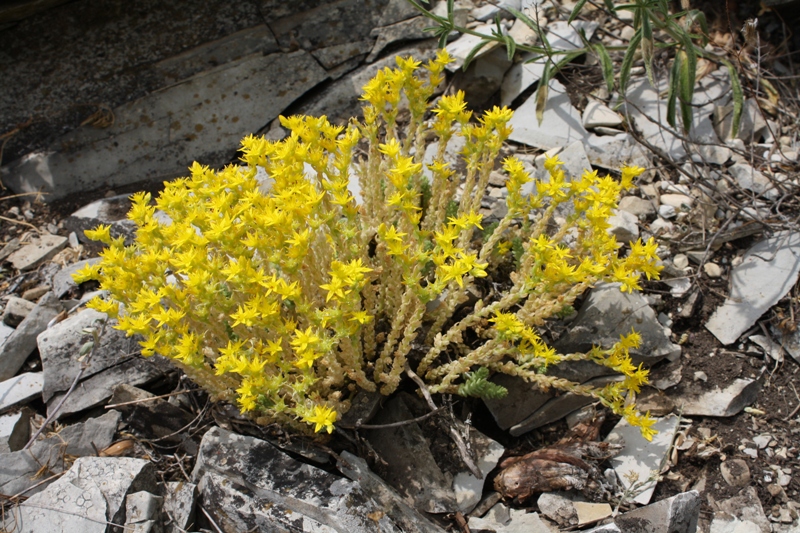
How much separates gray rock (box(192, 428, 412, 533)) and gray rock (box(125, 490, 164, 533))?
17 centimetres

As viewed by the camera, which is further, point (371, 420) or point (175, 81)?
point (175, 81)

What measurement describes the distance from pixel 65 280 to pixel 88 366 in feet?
2.46

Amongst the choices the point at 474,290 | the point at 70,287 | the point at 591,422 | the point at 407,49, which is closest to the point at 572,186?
the point at 474,290

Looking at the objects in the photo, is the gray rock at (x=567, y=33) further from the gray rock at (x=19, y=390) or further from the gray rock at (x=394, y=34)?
the gray rock at (x=19, y=390)

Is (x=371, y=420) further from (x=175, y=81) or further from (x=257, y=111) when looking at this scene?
(x=175, y=81)

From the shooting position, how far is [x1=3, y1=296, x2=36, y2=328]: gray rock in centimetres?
323

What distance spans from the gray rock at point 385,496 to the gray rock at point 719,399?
133 centimetres

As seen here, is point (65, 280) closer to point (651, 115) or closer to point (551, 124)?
point (551, 124)

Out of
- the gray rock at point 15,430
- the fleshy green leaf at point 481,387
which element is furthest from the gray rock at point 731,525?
the gray rock at point 15,430

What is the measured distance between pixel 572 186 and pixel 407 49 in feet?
7.51

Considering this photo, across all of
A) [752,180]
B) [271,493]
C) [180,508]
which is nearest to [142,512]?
[180,508]

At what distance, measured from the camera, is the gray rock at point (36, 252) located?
362 cm

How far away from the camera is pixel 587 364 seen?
291 centimetres

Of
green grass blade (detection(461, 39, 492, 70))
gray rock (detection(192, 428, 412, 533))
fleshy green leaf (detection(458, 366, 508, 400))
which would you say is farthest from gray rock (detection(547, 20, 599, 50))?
gray rock (detection(192, 428, 412, 533))
